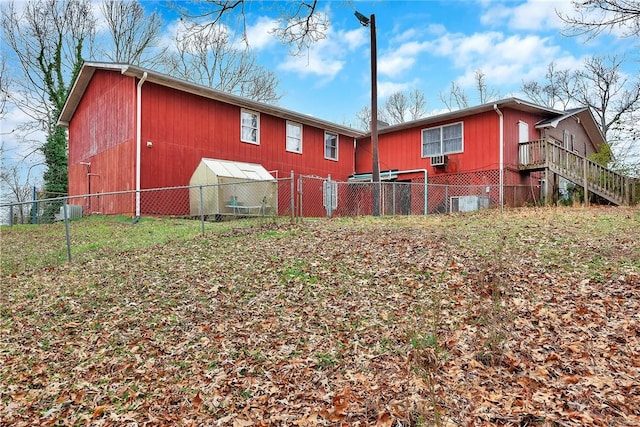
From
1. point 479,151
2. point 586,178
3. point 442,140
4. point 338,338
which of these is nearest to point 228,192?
point 338,338

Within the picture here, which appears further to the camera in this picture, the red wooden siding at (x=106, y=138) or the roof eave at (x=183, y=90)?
the red wooden siding at (x=106, y=138)

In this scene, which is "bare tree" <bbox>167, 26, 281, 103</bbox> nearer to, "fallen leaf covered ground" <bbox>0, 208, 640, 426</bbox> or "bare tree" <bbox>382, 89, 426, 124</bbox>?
"bare tree" <bbox>382, 89, 426, 124</bbox>

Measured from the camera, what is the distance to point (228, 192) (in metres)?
11.6

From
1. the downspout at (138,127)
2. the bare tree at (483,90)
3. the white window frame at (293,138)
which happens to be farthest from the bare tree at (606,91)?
the downspout at (138,127)

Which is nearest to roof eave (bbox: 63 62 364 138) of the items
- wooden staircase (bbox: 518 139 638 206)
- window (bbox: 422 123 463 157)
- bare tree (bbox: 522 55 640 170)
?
window (bbox: 422 123 463 157)

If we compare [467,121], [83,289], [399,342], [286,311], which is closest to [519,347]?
[399,342]

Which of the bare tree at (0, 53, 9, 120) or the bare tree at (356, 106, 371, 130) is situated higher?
the bare tree at (356, 106, 371, 130)

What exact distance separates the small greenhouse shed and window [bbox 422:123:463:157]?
24.1ft

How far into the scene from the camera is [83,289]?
543 cm

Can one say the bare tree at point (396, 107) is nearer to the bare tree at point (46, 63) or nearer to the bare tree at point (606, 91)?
the bare tree at point (606, 91)

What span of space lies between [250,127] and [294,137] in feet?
6.84

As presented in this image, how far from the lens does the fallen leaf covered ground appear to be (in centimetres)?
281

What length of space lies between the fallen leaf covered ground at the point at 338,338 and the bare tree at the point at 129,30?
20238 millimetres

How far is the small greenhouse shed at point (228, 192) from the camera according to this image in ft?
37.6
